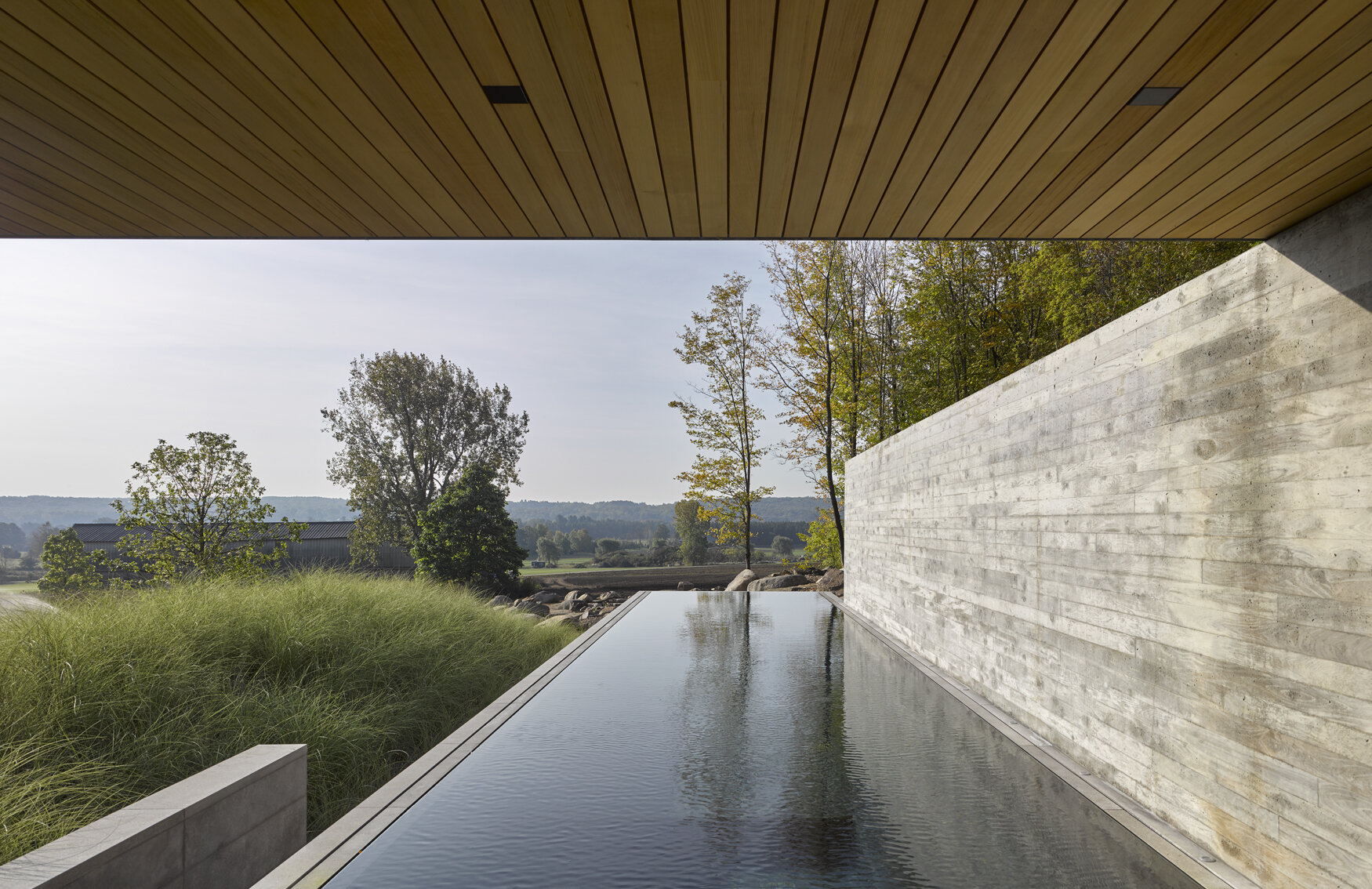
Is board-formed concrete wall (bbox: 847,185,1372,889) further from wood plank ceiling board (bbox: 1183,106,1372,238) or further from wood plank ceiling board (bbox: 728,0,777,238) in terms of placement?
wood plank ceiling board (bbox: 728,0,777,238)

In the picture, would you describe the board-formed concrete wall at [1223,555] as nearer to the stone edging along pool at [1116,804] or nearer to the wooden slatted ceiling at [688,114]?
the stone edging along pool at [1116,804]

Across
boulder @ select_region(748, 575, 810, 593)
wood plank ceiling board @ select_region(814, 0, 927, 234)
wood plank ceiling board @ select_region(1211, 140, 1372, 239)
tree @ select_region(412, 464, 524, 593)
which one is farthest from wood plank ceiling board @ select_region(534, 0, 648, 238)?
tree @ select_region(412, 464, 524, 593)

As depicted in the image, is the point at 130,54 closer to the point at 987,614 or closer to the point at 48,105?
the point at 48,105

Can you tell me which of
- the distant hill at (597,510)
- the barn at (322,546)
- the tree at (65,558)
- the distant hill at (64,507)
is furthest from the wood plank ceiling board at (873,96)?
the distant hill at (64,507)

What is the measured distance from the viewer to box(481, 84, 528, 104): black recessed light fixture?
1.96 meters

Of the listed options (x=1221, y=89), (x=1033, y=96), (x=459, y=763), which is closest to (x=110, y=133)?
(x=1033, y=96)

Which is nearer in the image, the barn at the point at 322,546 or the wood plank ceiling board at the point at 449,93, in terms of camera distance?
the wood plank ceiling board at the point at 449,93

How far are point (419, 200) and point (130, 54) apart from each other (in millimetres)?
949

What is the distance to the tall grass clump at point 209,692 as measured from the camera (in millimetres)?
3189

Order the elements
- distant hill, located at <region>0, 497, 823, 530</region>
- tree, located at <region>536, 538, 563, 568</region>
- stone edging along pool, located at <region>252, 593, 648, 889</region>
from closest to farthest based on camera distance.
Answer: stone edging along pool, located at <region>252, 593, 648, 889</region>, tree, located at <region>536, 538, 563, 568</region>, distant hill, located at <region>0, 497, 823, 530</region>

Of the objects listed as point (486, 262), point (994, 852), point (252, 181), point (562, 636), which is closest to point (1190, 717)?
point (994, 852)

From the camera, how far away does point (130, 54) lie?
6.05ft

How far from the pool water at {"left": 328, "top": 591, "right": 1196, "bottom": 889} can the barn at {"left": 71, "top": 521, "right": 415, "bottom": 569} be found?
70.9ft

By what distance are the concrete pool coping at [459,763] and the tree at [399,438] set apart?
867 inches
